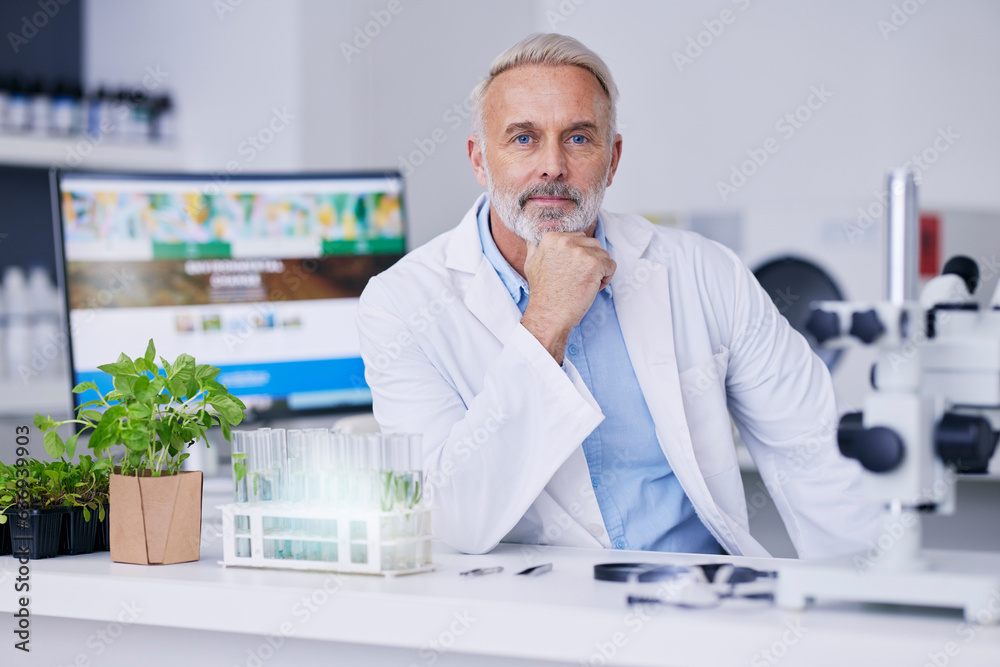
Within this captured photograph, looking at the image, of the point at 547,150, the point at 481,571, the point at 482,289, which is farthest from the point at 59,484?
the point at 547,150

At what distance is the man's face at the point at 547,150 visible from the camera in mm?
1706

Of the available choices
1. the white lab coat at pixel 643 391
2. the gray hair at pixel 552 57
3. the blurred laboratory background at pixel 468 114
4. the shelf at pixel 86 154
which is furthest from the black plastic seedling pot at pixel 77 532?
the shelf at pixel 86 154

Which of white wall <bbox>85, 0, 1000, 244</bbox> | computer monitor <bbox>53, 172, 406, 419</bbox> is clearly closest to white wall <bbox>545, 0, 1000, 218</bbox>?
white wall <bbox>85, 0, 1000, 244</bbox>

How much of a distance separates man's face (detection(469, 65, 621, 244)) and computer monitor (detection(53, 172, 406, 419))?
0.64 meters

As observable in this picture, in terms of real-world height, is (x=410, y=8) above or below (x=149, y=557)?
above

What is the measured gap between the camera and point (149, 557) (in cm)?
118

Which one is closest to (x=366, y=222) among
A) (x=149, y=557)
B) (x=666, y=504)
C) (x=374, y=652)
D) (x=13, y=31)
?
(x=666, y=504)

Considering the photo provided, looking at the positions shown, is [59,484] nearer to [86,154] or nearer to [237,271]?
[237,271]

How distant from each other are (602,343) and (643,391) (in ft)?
0.38

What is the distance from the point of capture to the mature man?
4.98ft

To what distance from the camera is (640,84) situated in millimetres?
4016

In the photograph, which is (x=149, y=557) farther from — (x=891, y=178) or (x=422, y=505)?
(x=891, y=178)

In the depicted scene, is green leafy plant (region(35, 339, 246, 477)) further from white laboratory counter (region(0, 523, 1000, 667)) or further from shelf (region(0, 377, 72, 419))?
shelf (region(0, 377, 72, 419))

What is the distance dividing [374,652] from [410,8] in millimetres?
3258
